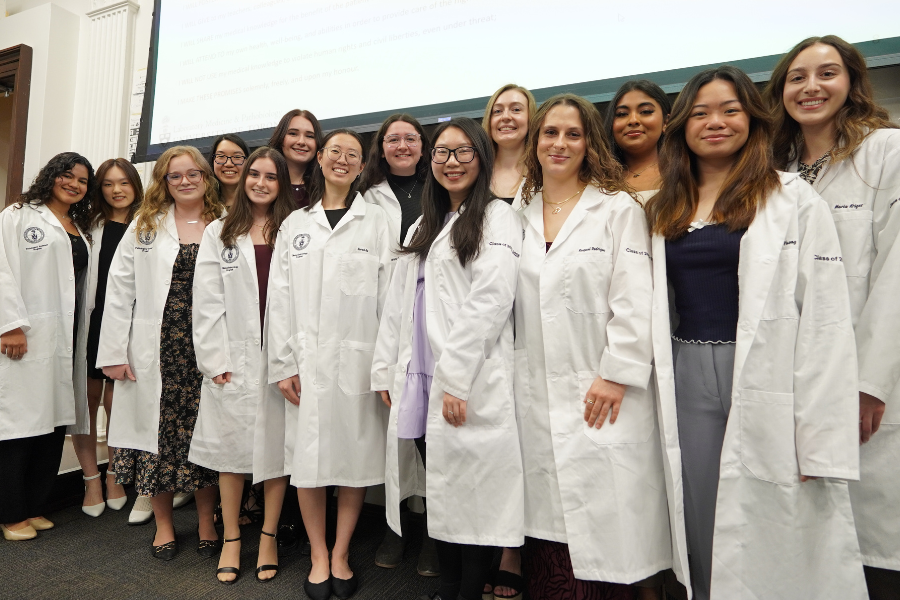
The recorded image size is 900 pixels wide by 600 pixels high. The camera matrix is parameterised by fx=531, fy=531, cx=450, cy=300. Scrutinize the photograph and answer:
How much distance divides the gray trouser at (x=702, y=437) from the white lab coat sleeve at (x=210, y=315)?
63.9 inches

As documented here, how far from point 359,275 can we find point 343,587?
111 centimetres

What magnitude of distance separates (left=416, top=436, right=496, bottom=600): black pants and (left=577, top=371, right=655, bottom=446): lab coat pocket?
1.68 ft

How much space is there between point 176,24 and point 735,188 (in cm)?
402

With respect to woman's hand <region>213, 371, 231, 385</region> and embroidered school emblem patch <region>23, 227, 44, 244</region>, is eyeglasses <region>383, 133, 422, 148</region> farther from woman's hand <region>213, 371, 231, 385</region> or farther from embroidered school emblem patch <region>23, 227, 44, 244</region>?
embroidered school emblem patch <region>23, 227, 44, 244</region>

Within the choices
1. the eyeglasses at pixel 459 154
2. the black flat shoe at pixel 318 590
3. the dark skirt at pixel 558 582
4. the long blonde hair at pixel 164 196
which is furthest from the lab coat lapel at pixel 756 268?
the long blonde hair at pixel 164 196

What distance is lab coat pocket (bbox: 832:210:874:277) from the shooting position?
1473 millimetres

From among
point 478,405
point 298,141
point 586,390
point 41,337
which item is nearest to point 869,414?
point 586,390

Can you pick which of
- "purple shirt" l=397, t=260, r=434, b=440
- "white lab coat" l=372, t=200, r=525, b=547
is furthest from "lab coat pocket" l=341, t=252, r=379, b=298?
"white lab coat" l=372, t=200, r=525, b=547

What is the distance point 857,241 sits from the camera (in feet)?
4.85

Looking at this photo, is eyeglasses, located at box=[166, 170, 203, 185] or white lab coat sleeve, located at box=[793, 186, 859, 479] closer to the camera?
white lab coat sleeve, located at box=[793, 186, 859, 479]

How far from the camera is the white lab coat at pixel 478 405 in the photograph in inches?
59.4

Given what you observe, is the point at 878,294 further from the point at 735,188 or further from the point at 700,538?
the point at 700,538

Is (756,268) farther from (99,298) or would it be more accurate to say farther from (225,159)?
(99,298)

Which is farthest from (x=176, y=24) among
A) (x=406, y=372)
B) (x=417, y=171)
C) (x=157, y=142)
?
(x=406, y=372)
